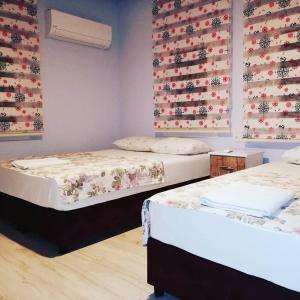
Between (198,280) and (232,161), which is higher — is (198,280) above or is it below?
below

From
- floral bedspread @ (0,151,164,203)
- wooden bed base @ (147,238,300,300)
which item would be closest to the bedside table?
floral bedspread @ (0,151,164,203)

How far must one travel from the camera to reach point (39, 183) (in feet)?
7.57

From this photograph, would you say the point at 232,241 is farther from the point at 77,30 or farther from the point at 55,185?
the point at 77,30

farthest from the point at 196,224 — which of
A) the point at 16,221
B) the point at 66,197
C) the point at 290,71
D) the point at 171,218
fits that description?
the point at 290,71

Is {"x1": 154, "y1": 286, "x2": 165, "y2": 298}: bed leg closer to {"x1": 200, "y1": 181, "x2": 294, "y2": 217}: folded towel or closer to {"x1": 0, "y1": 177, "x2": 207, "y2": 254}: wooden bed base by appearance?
{"x1": 200, "y1": 181, "x2": 294, "y2": 217}: folded towel

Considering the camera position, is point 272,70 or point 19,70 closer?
point 272,70

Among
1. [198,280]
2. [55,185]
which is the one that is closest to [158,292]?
[198,280]

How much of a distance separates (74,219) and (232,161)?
5.11 feet

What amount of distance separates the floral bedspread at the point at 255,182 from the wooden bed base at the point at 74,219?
2.70 ft

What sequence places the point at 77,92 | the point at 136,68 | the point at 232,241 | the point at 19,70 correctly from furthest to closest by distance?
1. the point at 136,68
2. the point at 77,92
3. the point at 19,70
4. the point at 232,241

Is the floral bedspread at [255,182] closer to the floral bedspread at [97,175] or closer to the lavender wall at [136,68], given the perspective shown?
the floral bedspread at [97,175]

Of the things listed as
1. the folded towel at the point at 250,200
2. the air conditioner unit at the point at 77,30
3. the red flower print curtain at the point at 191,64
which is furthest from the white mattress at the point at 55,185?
the air conditioner unit at the point at 77,30

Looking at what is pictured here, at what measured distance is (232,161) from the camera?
9.95 feet

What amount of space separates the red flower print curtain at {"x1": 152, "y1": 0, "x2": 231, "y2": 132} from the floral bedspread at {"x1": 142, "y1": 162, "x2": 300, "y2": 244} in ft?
3.67
